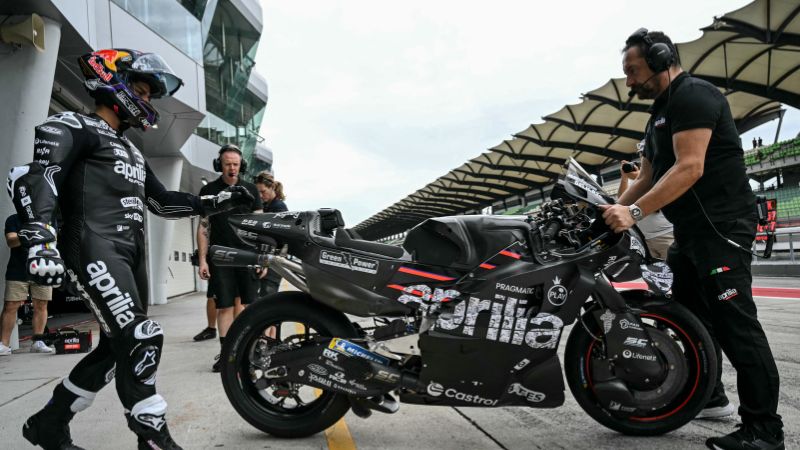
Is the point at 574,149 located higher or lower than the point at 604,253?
higher

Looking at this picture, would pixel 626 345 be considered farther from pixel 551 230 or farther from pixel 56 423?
pixel 56 423

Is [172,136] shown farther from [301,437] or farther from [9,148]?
[301,437]

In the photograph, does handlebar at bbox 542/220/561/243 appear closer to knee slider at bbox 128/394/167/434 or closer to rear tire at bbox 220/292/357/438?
rear tire at bbox 220/292/357/438

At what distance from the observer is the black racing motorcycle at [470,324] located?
8.47 ft

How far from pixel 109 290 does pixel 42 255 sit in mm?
389

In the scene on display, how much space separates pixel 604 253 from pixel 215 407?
101 inches

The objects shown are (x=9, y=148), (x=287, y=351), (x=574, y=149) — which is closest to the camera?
(x=287, y=351)

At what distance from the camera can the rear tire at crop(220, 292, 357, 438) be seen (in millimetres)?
2762

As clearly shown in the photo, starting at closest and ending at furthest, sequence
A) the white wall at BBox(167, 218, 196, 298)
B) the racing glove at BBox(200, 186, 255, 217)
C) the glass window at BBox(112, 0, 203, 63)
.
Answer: the racing glove at BBox(200, 186, 255, 217), the glass window at BBox(112, 0, 203, 63), the white wall at BBox(167, 218, 196, 298)

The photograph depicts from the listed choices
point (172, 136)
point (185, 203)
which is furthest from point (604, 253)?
point (172, 136)

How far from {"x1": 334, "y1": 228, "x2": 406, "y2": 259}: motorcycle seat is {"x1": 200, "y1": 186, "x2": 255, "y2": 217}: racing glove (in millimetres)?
593

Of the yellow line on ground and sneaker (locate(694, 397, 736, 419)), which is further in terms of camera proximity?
sneaker (locate(694, 397, 736, 419))

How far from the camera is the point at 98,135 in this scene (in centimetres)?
256

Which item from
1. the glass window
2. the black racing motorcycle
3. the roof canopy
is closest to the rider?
the black racing motorcycle
